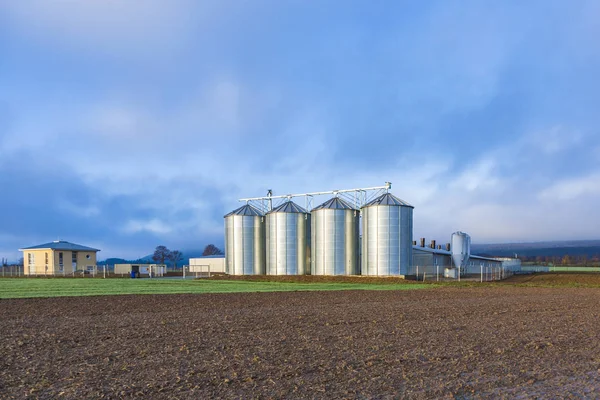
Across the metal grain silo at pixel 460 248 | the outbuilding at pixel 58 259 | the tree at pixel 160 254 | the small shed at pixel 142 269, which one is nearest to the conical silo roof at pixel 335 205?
the metal grain silo at pixel 460 248

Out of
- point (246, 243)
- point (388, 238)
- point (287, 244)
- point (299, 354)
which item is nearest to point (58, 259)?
point (246, 243)

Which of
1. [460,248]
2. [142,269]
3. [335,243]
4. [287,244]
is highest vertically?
[335,243]

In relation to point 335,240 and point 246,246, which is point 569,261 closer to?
point 335,240

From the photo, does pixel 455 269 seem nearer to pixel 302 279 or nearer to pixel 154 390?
pixel 302 279

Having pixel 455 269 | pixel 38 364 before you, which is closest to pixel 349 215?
pixel 455 269

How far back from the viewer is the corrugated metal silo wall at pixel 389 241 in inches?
1740

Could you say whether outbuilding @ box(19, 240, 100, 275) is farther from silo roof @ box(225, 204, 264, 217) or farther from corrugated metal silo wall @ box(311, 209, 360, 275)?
corrugated metal silo wall @ box(311, 209, 360, 275)

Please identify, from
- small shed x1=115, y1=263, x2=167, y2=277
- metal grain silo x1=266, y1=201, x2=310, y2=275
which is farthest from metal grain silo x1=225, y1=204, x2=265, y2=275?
small shed x1=115, y1=263, x2=167, y2=277

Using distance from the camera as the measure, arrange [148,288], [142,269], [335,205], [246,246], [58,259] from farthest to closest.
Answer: [142,269], [58,259], [246,246], [335,205], [148,288]

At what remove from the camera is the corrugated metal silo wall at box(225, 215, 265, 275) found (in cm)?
5206

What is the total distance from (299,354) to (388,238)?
34958mm

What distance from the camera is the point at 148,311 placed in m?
18.2

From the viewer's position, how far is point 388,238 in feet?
145

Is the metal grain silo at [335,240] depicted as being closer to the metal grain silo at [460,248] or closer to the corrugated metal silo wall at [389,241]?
the corrugated metal silo wall at [389,241]
